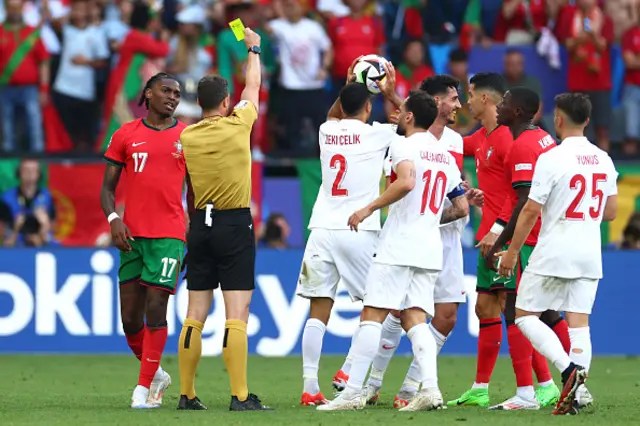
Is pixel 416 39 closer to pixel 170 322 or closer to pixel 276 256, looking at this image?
pixel 276 256

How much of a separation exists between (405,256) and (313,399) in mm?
1577

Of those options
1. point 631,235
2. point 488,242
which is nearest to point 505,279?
point 488,242

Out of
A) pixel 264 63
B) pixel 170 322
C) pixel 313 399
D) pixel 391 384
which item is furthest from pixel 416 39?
pixel 313 399

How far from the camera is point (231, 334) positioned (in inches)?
403

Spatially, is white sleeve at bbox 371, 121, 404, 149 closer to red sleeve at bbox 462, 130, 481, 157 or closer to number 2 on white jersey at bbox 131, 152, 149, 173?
red sleeve at bbox 462, 130, 481, 157

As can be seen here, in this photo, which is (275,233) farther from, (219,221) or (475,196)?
(219,221)

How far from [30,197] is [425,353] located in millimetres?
9409

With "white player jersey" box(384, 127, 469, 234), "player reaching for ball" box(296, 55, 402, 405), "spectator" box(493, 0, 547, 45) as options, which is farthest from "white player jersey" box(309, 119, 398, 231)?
"spectator" box(493, 0, 547, 45)

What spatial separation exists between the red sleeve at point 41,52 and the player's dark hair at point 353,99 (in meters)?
9.03

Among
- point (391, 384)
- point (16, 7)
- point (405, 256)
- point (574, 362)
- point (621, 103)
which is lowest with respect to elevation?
point (391, 384)

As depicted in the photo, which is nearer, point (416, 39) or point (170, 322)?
point (170, 322)

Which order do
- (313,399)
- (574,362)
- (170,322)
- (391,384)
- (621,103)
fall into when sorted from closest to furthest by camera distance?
1. (574,362)
2. (313,399)
3. (391,384)
4. (170,322)
5. (621,103)

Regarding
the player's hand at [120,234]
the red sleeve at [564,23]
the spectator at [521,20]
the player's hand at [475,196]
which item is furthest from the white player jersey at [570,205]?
the spectator at [521,20]

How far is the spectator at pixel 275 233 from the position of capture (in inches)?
701
